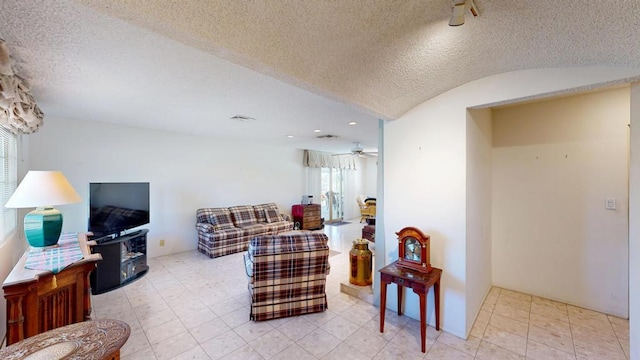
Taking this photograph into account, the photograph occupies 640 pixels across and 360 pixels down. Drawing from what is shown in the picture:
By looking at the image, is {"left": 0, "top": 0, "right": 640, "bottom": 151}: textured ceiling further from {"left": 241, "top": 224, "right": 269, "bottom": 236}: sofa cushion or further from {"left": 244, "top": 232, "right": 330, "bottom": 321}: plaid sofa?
{"left": 241, "top": 224, "right": 269, "bottom": 236}: sofa cushion

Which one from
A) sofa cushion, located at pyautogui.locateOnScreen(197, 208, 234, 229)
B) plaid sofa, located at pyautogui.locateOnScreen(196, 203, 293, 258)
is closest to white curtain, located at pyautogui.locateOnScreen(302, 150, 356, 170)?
plaid sofa, located at pyautogui.locateOnScreen(196, 203, 293, 258)

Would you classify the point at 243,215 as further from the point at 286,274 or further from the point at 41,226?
the point at 41,226

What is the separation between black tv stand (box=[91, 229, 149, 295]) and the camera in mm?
3169

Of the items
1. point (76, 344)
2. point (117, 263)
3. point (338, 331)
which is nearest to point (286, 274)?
point (338, 331)

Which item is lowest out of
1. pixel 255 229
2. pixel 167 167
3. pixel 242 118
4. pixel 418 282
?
pixel 255 229

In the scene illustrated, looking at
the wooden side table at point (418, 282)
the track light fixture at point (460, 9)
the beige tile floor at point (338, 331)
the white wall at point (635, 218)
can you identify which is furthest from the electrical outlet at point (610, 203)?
the track light fixture at point (460, 9)

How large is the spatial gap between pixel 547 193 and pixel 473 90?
69.2 inches

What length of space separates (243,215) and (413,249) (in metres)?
A: 4.13

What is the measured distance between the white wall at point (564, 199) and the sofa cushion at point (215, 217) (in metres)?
4.58

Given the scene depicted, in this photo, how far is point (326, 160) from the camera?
8000mm

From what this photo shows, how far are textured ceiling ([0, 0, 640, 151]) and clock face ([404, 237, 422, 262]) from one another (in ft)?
4.14

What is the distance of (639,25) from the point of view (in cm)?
129

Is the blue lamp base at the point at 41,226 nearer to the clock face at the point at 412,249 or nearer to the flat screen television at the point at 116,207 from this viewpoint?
the flat screen television at the point at 116,207

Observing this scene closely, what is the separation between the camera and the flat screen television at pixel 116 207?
10.9ft
